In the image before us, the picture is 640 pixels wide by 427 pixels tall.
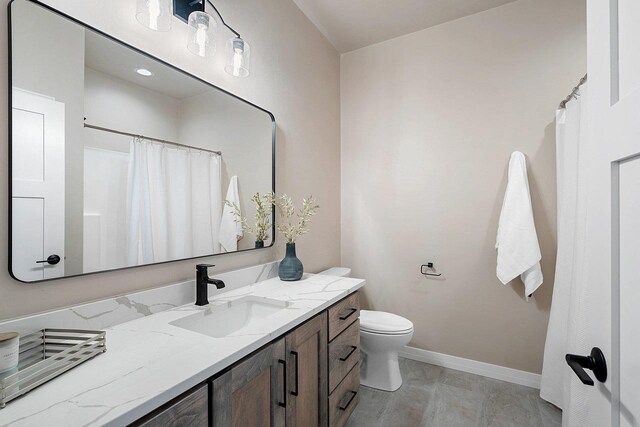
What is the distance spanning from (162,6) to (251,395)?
1494 millimetres

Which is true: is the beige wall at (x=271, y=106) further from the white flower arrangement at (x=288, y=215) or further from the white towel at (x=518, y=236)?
the white towel at (x=518, y=236)

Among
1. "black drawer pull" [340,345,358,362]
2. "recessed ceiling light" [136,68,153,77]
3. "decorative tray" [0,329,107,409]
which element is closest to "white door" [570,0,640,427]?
"black drawer pull" [340,345,358,362]

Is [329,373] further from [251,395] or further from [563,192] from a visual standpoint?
[563,192]

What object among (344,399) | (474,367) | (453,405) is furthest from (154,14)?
(474,367)

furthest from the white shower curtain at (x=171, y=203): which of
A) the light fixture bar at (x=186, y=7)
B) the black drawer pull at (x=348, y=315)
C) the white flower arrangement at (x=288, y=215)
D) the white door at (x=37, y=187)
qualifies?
the black drawer pull at (x=348, y=315)

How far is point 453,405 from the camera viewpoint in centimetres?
199

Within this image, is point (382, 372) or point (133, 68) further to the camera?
point (382, 372)

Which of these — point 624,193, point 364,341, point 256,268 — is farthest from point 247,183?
point 624,193

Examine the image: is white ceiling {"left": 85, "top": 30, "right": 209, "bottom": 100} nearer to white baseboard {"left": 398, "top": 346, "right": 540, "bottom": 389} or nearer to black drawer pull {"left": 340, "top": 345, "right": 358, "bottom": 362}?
black drawer pull {"left": 340, "top": 345, "right": 358, "bottom": 362}

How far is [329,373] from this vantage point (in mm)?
1454

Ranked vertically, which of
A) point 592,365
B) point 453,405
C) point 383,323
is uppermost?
point 592,365

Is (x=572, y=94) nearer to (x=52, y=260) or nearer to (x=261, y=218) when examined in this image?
(x=261, y=218)

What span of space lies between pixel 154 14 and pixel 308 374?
160cm

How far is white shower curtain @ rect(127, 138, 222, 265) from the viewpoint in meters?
1.22
